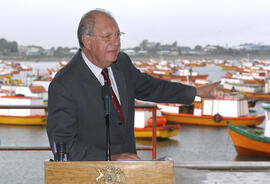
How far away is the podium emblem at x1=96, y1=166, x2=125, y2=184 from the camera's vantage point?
119 cm

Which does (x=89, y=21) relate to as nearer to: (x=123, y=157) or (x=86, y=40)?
(x=86, y=40)

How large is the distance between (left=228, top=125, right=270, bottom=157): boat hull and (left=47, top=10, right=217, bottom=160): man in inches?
449

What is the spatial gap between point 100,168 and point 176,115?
19.1 meters

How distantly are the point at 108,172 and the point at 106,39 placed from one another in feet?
1.52

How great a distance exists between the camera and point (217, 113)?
1955 centimetres

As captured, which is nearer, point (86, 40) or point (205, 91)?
point (86, 40)

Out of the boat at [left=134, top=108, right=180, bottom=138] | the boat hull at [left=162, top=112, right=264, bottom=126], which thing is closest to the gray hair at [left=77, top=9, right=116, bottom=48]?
the boat at [left=134, top=108, right=180, bottom=138]

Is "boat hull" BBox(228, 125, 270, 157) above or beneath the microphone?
beneath

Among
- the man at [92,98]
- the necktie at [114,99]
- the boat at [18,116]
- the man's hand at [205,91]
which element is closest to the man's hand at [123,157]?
the man at [92,98]

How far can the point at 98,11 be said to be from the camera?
4.85 ft

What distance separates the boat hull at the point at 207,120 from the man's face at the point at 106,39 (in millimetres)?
17989

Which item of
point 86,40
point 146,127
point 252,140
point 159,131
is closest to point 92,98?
point 86,40

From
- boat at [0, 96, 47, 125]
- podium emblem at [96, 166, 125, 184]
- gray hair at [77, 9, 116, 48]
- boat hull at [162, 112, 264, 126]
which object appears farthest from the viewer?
boat hull at [162, 112, 264, 126]

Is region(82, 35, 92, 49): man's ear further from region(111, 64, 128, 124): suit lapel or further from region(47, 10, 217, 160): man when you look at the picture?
region(111, 64, 128, 124): suit lapel
